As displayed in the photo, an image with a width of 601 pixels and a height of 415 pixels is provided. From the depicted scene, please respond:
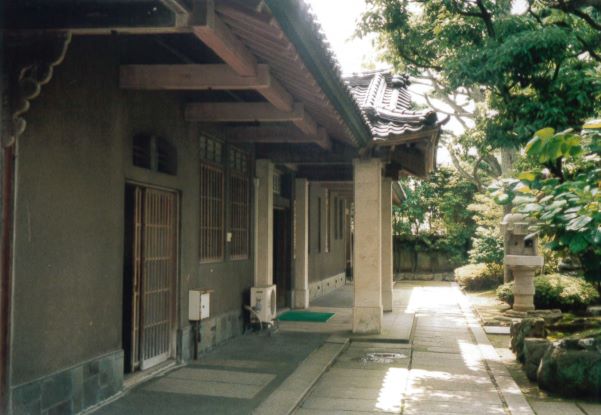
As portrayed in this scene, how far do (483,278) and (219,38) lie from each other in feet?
61.3

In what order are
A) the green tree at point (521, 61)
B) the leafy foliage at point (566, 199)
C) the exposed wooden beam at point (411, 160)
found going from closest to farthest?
1. the leafy foliage at point (566, 199)
2. the green tree at point (521, 61)
3. the exposed wooden beam at point (411, 160)

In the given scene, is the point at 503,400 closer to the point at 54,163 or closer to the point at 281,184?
the point at 54,163

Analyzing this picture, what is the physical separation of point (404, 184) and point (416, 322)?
19686 mm

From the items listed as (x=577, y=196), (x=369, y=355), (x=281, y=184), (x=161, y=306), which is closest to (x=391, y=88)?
(x=281, y=184)

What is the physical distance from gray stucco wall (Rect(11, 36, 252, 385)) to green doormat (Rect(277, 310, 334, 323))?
6.56m

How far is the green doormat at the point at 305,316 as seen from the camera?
13.4m

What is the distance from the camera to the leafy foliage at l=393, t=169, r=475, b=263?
2942 cm

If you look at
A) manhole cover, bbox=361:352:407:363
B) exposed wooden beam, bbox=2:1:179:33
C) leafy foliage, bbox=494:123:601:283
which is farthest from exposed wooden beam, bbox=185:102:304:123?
manhole cover, bbox=361:352:407:363

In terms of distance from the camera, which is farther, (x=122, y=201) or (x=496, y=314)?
(x=496, y=314)

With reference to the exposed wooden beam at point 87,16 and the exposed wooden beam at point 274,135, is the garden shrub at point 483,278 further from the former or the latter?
the exposed wooden beam at point 87,16

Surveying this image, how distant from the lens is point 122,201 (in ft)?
22.0

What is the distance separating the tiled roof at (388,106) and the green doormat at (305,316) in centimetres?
450

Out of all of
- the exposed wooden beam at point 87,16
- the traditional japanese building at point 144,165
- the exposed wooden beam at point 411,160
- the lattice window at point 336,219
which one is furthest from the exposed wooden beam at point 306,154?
the lattice window at point 336,219

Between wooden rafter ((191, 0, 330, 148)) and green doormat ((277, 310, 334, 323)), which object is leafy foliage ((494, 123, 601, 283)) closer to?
wooden rafter ((191, 0, 330, 148))
